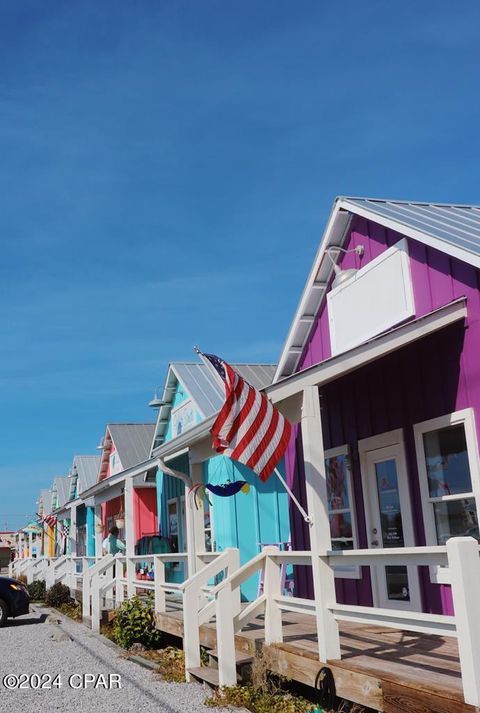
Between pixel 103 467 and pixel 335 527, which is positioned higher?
pixel 103 467

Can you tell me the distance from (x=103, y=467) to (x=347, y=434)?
20.6 metres

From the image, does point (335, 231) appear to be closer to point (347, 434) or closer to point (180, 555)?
point (347, 434)

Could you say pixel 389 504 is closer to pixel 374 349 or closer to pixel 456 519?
pixel 456 519

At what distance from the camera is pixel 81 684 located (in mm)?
9312

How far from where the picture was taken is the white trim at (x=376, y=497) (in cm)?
891

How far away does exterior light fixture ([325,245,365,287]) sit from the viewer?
1050cm

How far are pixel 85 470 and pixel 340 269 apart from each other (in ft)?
91.3

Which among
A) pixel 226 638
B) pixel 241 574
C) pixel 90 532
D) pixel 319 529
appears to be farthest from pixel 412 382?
pixel 90 532

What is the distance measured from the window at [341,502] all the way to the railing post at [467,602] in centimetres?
Answer: 522

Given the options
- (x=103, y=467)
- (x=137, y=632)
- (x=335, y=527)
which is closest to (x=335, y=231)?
(x=335, y=527)

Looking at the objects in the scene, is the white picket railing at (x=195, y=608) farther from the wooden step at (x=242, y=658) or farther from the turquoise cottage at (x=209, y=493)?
the turquoise cottage at (x=209, y=493)


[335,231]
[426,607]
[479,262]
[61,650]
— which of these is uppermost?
[335,231]

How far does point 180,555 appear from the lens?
11758 mm

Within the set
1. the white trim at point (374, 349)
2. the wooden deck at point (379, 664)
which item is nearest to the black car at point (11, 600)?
the wooden deck at point (379, 664)
